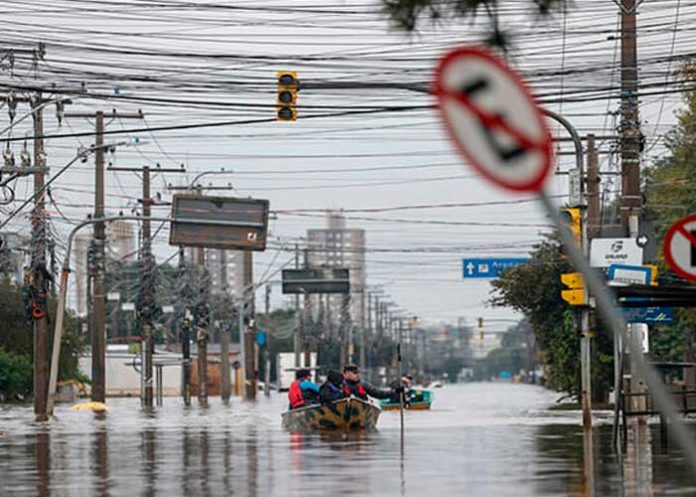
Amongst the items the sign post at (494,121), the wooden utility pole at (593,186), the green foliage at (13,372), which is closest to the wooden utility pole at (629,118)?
the wooden utility pole at (593,186)

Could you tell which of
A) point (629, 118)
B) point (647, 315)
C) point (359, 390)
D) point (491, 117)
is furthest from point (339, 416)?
point (491, 117)

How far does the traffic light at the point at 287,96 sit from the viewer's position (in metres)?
30.7

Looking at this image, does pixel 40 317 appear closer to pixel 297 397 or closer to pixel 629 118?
pixel 297 397

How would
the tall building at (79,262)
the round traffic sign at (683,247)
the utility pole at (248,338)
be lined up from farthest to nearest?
the tall building at (79,262), the utility pole at (248,338), the round traffic sign at (683,247)

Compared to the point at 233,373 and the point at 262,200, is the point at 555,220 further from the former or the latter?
Answer: the point at 233,373

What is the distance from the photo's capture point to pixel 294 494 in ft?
67.2

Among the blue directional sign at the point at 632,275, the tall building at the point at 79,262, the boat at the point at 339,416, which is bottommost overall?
the boat at the point at 339,416

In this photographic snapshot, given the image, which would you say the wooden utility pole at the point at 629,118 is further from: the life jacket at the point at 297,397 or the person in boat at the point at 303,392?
the life jacket at the point at 297,397

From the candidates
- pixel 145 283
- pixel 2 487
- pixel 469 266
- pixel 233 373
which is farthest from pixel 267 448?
pixel 233 373

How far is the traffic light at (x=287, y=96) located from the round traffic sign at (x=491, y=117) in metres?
23.0

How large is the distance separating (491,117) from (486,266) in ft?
181

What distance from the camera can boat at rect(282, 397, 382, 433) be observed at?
122ft

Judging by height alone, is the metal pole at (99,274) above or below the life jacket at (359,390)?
above

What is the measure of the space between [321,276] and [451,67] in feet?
348
